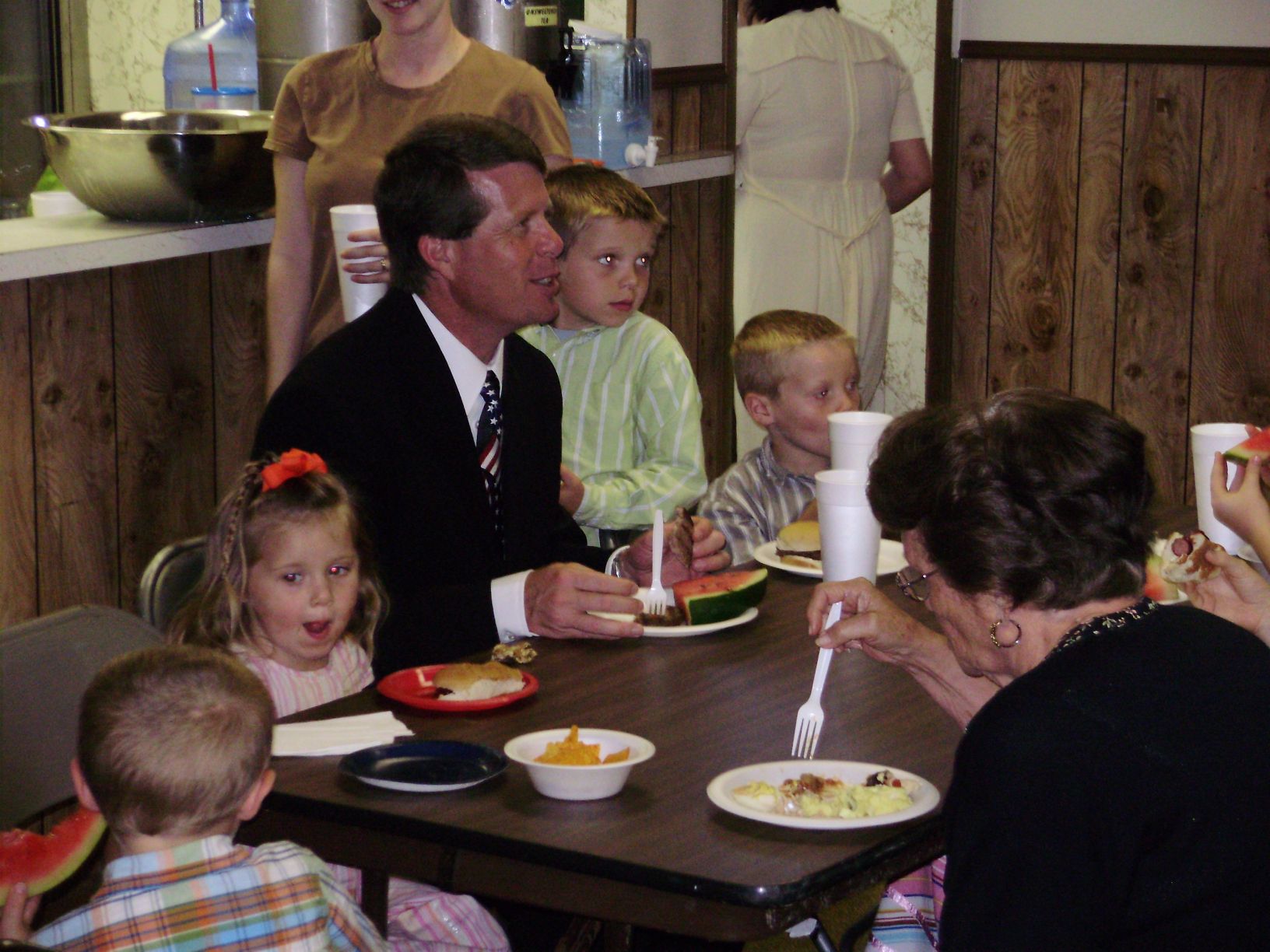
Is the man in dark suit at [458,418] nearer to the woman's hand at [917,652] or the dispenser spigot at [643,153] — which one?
the woman's hand at [917,652]

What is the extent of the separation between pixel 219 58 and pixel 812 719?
9.47 ft

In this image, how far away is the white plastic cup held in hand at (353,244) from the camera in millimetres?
3135

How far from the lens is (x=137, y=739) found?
173 centimetres

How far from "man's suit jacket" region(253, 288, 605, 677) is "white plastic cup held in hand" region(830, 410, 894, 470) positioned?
1.81ft

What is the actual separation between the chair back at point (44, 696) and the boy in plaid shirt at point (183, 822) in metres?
0.47

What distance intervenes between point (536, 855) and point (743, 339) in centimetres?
191

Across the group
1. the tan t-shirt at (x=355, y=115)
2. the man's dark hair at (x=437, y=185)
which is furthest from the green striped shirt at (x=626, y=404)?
the man's dark hair at (x=437, y=185)

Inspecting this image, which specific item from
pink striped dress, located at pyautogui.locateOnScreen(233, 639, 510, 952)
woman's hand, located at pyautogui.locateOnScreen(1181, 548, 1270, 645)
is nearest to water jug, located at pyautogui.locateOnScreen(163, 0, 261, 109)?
pink striped dress, located at pyautogui.locateOnScreen(233, 639, 510, 952)

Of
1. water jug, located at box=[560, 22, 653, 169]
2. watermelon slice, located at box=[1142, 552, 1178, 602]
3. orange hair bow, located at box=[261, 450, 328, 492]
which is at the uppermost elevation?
water jug, located at box=[560, 22, 653, 169]

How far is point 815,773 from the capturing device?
194 centimetres

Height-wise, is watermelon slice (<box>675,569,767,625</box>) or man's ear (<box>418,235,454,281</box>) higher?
man's ear (<box>418,235,454,281</box>)

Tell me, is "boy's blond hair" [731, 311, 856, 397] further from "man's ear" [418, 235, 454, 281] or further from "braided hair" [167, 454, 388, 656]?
"braided hair" [167, 454, 388, 656]

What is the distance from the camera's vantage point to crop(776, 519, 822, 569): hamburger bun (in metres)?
2.94

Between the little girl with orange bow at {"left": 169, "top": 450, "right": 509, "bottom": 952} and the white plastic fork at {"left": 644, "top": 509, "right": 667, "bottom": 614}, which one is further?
the white plastic fork at {"left": 644, "top": 509, "right": 667, "bottom": 614}
